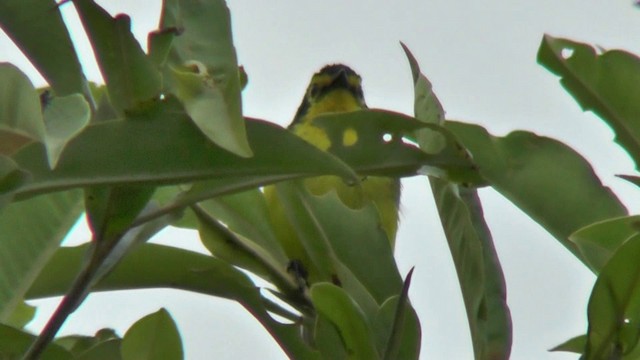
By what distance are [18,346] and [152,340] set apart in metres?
0.15

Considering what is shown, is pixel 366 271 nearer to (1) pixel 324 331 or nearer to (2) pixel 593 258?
(1) pixel 324 331

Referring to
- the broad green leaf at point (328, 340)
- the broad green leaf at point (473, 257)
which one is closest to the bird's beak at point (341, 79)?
the broad green leaf at point (473, 257)

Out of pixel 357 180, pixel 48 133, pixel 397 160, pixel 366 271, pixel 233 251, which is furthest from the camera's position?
pixel 233 251

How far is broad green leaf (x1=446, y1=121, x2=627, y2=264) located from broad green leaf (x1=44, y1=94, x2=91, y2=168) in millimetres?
470

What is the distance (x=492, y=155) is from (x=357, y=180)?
249mm

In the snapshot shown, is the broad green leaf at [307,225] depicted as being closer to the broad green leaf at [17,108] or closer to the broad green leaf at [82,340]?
the broad green leaf at [82,340]

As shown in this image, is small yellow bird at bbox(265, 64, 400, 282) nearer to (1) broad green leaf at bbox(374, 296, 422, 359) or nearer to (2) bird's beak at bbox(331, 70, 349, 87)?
(2) bird's beak at bbox(331, 70, 349, 87)

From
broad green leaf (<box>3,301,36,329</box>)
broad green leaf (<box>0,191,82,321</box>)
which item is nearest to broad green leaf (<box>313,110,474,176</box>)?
broad green leaf (<box>0,191,82,321</box>)

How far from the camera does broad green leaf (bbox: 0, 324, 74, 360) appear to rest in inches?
49.9

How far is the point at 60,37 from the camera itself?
3.59 feet

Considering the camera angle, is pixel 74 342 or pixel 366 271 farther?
pixel 74 342

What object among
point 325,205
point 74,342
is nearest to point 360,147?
point 325,205

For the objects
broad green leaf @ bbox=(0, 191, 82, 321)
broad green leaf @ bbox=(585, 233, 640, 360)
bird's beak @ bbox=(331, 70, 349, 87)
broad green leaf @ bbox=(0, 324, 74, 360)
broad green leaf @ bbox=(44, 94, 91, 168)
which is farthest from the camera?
bird's beak @ bbox=(331, 70, 349, 87)

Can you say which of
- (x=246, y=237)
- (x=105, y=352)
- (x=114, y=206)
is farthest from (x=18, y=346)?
(x=246, y=237)
